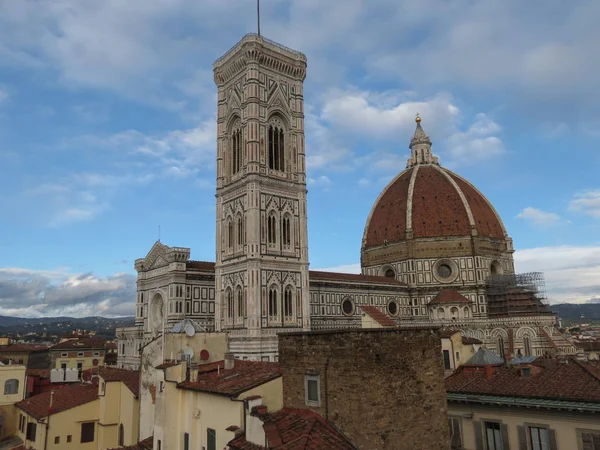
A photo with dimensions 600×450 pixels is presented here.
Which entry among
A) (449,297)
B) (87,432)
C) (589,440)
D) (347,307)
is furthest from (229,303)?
(589,440)

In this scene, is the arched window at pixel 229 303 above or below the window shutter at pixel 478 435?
above

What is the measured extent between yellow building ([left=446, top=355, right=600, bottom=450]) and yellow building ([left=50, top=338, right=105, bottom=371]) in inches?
2048

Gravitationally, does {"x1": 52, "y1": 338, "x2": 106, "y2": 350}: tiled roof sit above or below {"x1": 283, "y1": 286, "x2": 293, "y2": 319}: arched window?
below

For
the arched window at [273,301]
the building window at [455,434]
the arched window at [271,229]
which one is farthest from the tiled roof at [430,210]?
the building window at [455,434]

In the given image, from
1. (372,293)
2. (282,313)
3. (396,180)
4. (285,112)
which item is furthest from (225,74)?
(396,180)

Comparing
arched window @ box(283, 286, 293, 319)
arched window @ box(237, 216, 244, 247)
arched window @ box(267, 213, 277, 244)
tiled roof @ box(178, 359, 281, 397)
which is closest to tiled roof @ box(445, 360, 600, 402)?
tiled roof @ box(178, 359, 281, 397)

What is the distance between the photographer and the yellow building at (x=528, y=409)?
47.5ft

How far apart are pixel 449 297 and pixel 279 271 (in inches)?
1125

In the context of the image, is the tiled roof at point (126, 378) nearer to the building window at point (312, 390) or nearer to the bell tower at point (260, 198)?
the building window at point (312, 390)

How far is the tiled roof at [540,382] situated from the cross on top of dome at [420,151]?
6979 cm

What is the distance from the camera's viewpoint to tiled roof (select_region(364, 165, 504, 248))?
7450 centimetres

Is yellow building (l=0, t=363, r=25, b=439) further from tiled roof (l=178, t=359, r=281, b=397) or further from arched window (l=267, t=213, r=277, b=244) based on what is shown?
arched window (l=267, t=213, r=277, b=244)

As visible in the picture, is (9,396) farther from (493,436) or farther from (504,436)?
(504,436)

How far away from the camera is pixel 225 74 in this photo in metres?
56.0
